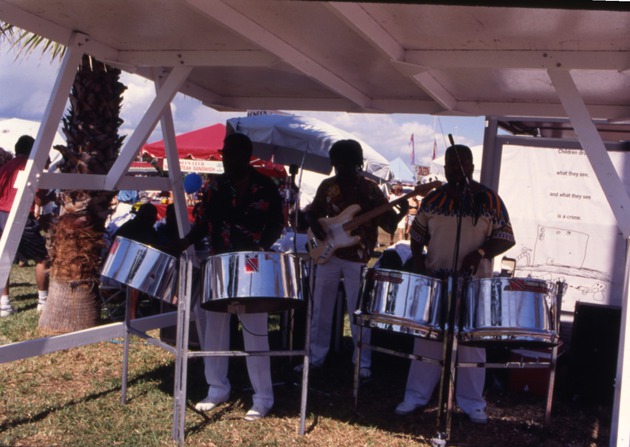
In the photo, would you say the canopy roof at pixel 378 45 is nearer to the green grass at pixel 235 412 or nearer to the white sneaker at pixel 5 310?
the green grass at pixel 235 412

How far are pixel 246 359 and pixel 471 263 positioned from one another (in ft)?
3.86

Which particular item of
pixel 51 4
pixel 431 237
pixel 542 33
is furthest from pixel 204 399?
pixel 542 33

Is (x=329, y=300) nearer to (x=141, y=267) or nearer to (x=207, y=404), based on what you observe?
(x=207, y=404)

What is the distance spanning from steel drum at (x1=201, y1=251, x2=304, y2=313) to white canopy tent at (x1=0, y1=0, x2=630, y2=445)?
32.0 inches

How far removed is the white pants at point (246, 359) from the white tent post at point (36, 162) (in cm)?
98

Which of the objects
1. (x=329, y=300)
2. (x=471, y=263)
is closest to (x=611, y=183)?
(x=471, y=263)

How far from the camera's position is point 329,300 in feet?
14.1

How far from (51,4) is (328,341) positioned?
258 centimetres

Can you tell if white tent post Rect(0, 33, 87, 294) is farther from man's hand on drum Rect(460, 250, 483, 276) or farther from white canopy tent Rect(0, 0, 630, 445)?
man's hand on drum Rect(460, 250, 483, 276)

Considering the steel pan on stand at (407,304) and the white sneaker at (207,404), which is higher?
the steel pan on stand at (407,304)

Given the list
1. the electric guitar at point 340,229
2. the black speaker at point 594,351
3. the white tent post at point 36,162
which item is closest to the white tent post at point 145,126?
the white tent post at point 36,162

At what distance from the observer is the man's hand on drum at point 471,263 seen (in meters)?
3.27

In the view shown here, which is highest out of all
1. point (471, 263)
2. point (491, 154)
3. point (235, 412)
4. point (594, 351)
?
point (491, 154)

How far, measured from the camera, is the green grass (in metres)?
3.10
